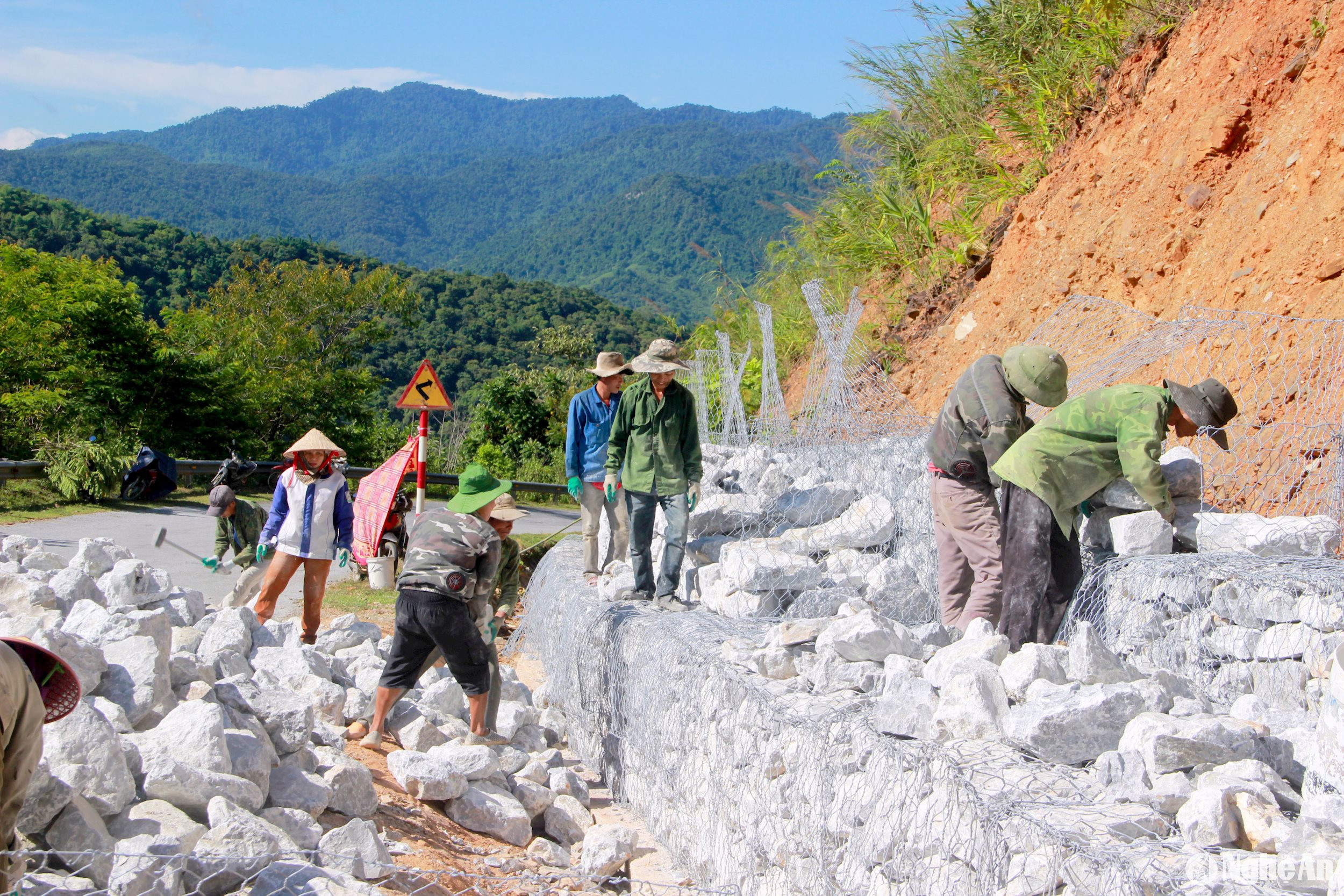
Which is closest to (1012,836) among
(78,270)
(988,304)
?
(988,304)

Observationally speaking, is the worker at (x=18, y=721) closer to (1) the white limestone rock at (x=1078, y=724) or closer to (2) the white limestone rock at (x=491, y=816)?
(2) the white limestone rock at (x=491, y=816)

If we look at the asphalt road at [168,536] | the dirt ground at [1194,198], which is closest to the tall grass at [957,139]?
the dirt ground at [1194,198]

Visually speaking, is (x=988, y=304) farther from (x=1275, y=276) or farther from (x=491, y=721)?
(x=491, y=721)

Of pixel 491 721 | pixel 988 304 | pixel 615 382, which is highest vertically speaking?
pixel 988 304

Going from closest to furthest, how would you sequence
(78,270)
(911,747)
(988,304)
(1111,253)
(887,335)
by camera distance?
(911,747) → (1111,253) → (988,304) → (887,335) → (78,270)

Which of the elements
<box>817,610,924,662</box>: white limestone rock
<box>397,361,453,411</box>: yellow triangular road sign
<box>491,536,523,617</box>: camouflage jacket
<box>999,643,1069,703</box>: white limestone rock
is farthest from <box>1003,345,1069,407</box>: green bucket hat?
<box>397,361,453,411</box>: yellow triangular road sign

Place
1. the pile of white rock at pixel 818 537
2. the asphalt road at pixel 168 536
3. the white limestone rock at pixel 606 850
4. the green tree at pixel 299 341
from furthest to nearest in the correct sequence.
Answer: the green tree at pixel 299 341, the asphalt road at pixel 168 536, the pile of white rock at pixel 818 537, the white limestone rock at pixel 606 850

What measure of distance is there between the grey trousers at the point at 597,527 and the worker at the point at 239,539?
1867mm

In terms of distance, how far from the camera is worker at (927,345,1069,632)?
4305 mm

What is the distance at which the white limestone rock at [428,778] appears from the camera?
4.23m

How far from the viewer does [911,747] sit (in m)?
2.95

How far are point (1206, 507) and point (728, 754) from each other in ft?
8.76

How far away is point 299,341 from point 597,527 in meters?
18.7

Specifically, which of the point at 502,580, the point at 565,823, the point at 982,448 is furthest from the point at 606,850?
the point at 982,448
